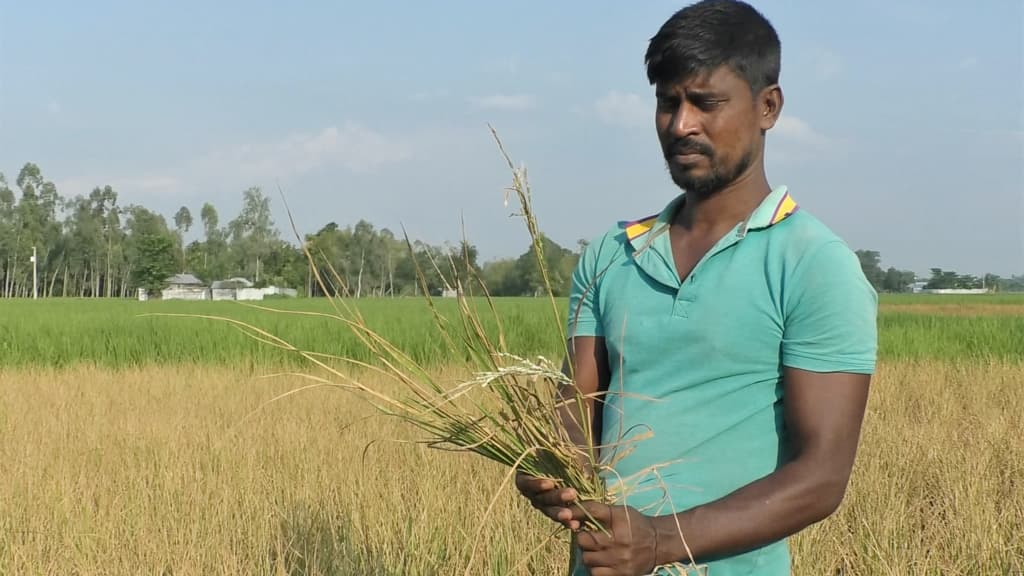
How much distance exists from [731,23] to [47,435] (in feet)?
14.6

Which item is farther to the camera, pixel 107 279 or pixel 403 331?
pixel 107 279

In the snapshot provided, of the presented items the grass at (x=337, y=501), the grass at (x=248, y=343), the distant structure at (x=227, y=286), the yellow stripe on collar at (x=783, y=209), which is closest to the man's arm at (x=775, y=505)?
the yellow stripe on collar at (x=783, y=209)

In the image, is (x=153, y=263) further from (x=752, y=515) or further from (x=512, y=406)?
(x=752, y=515)

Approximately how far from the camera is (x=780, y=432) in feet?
3.89

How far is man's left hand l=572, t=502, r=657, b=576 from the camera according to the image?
106 centimetres

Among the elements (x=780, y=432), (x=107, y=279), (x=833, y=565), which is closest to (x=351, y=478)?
(x=833, y=565)

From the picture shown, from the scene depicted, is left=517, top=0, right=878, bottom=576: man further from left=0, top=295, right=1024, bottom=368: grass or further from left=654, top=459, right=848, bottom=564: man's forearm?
left=0, top=295, right=1024, bottom=368: grass

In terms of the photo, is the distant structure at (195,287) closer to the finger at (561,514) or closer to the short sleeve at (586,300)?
the short sleeve at (586,300)

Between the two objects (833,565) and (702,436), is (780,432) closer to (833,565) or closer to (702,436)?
(702,436)

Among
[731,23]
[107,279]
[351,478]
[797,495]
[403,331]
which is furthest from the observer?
[107,279]

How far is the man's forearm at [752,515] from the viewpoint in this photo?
3.54ft

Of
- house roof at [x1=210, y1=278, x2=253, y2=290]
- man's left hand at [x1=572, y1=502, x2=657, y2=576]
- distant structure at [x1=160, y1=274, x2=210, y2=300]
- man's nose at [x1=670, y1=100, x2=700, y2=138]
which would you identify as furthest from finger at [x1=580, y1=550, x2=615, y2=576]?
distant structure at [x1=160, y1=274, x2=210, y2=300]

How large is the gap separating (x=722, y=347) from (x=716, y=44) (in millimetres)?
428

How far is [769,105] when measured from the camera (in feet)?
4.11
